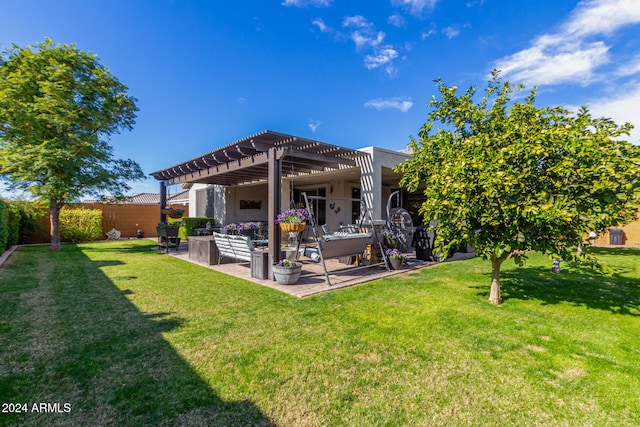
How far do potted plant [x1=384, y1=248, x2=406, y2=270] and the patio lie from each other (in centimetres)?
14

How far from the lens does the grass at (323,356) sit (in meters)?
1.93

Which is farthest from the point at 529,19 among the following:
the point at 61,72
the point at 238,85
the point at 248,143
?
the point at 61,72

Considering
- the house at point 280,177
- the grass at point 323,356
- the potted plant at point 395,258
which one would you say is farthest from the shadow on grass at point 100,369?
the potted plant at point 395,258

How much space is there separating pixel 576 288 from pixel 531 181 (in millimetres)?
3066

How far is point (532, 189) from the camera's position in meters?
3.38

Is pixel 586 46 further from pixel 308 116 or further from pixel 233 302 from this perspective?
pixel 308 116

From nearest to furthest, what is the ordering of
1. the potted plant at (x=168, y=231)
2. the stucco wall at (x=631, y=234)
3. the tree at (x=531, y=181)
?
the tree at (x=531, y=181), the potted plant at (x=168, y=231), the stucco wall at (x=631, y=234)

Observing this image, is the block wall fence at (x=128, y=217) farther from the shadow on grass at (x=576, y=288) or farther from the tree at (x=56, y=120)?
the shadow on grass at (x=576, y=288)

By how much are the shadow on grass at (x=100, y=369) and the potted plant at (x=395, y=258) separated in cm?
451

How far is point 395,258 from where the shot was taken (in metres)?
6.57

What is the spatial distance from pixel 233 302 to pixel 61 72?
1013 cm

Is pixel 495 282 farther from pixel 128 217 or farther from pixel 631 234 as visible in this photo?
pixel 128 217

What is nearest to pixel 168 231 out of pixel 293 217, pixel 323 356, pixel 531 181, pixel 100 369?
pixel 293 217

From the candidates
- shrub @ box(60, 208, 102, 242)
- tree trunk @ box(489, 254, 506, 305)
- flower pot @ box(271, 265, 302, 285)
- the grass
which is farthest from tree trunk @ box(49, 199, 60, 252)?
tree trunk @ box(489, 254, 506, 305)
